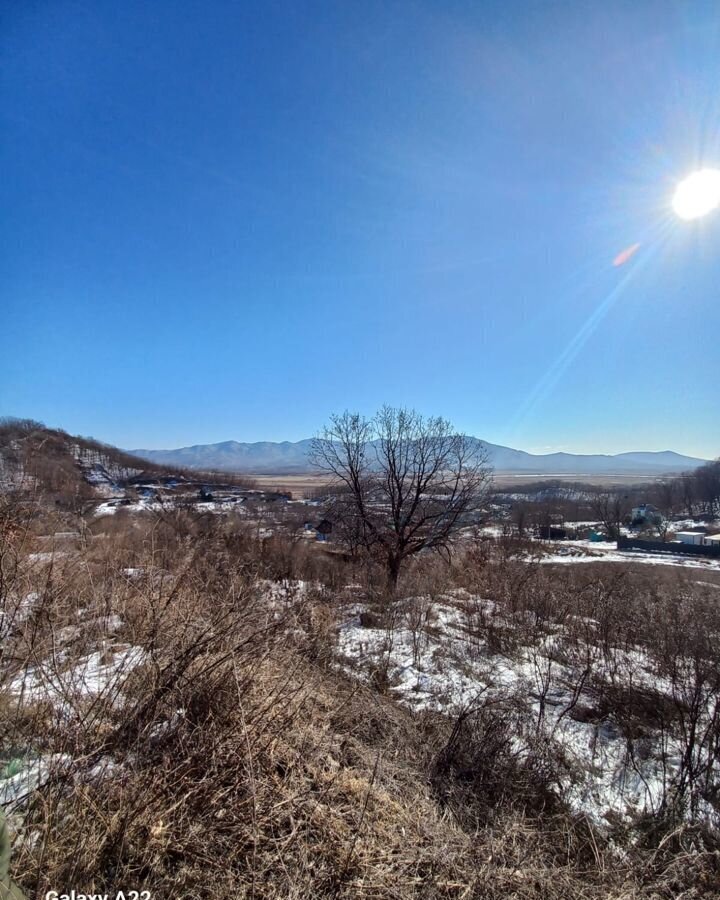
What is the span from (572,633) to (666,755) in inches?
132

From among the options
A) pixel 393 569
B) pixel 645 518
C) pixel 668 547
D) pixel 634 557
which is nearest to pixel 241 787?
pixel 393 569

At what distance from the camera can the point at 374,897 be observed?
78.4 inches

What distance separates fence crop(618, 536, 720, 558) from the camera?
4316 centimetres

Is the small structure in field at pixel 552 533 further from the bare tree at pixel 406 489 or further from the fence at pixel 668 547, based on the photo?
the bare tree at pixel 406 489

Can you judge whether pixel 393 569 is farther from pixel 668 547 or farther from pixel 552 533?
pixel 668 547

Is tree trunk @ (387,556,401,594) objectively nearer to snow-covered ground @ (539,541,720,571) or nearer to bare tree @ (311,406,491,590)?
bare tree @ (311,406,491,590)

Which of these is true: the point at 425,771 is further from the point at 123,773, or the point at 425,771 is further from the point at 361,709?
the point at 123,773

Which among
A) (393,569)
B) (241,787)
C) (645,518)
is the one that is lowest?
(645,518)

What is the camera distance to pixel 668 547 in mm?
46125

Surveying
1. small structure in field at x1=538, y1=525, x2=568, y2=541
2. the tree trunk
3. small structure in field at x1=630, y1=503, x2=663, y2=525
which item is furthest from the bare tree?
small structure in field at x1=630, y1=503, x2=663, y2=525

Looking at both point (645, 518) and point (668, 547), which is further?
point (645, 518)

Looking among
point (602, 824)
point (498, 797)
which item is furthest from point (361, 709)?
point (602, 824)

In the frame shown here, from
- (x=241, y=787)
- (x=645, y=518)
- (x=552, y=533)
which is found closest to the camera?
(x=241, y=787)

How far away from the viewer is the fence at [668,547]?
43.2m
